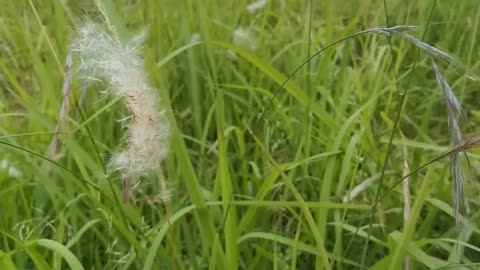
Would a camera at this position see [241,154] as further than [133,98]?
Yes

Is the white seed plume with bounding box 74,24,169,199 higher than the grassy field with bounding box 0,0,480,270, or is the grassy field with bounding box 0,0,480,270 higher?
the white seed plume with bounding box 74,24,169,199

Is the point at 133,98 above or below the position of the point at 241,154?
above

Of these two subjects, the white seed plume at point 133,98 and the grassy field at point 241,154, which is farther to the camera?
the grassy field at point 241,154

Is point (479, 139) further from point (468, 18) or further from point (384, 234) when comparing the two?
point (468, 18)

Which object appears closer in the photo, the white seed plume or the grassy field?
the white seed plume

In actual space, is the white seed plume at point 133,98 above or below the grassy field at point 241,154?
above
